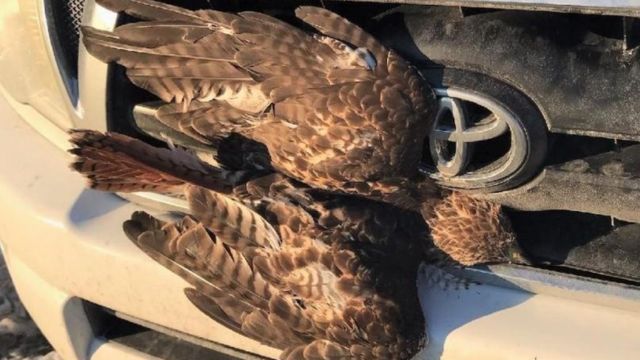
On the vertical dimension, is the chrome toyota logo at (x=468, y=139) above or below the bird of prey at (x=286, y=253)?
above

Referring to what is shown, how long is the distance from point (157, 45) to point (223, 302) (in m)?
0.64

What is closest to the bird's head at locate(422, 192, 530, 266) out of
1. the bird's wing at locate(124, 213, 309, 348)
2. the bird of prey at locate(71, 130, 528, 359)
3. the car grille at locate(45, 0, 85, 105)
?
the bird of prey at locate(71, 130, 528, 359)

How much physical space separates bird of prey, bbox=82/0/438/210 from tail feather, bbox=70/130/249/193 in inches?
3.1

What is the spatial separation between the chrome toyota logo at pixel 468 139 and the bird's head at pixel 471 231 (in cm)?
15

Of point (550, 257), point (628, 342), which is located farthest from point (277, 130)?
point (628, 342)

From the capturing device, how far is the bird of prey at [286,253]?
240cm

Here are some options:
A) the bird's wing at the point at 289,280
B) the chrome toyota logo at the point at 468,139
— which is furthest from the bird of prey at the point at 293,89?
the bird's wing at the point at 289,280

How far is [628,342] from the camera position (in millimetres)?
2273

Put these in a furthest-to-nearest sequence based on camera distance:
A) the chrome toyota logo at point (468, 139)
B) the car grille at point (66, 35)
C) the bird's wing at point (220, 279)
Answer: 1. the car grille at point (66, 35)
2. the bird's wing at point (220, 279)
3. the chrome toyota logo at point (468, 139)

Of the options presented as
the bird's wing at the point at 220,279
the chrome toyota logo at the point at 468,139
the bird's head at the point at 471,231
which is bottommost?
the bird's wing at the point at 220,279

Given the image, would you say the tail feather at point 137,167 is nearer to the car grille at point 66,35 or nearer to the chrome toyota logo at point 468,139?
the car grille at point 66,35

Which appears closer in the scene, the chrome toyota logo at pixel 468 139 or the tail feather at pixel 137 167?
the chrome toyota logo at pixel 468 139

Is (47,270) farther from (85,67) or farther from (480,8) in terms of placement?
(480,8)

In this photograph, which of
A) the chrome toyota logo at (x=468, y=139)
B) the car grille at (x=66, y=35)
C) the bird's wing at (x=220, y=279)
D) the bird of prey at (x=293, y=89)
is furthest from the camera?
the car grille at (x=66, y=35)
